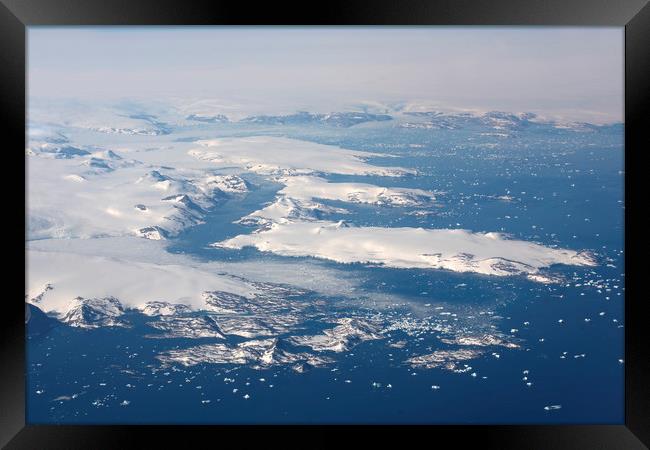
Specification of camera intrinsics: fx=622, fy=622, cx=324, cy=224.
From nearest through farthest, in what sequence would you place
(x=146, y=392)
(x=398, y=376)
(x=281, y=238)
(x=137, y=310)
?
(x=146, y=392)
(x=398, y=376)
(x=137, y=310)
(x=281, y=238)

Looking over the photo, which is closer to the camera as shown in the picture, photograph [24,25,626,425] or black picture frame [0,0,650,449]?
black picture frame [0,0,650,449]

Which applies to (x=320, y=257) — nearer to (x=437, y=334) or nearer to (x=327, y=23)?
(x=437, y=334)

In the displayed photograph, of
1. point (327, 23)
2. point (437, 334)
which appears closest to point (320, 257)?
point (437, 334)

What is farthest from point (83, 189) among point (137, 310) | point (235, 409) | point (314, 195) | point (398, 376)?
point (398, 376)

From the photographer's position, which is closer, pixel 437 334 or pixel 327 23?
pixel 327 23
